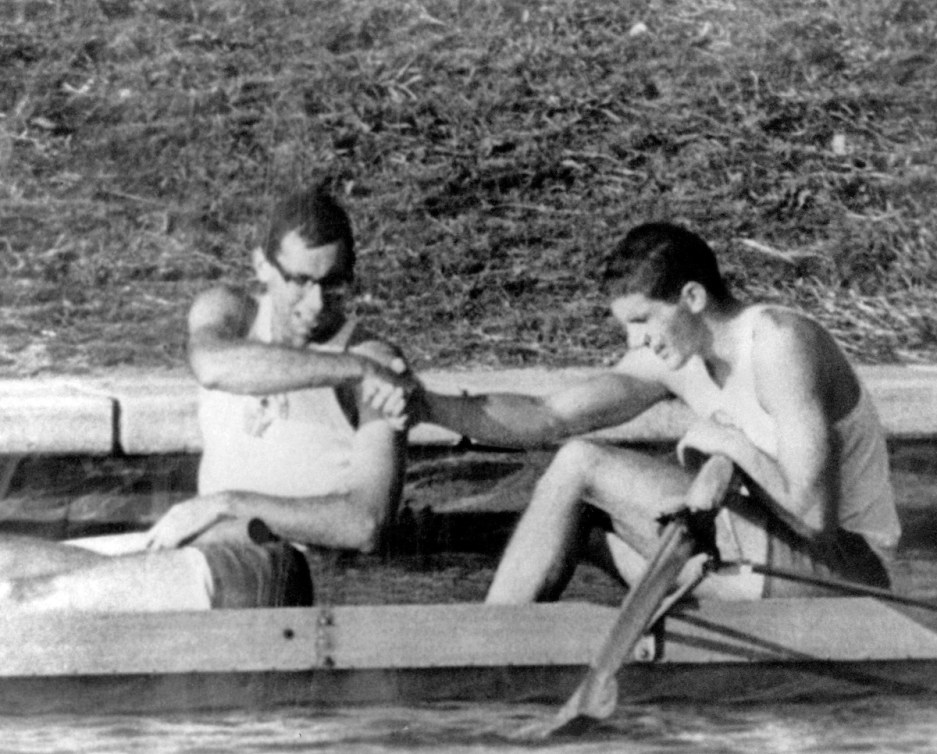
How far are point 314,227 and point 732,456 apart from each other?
0.94 meters

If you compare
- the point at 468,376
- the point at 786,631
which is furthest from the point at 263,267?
the point at 468,376

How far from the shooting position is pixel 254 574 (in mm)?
3990

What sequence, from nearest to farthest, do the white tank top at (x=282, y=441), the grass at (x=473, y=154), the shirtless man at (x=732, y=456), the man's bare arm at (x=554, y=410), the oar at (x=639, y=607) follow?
1. the oar at (x=639, y=607)
2. the shirtless man at (x=732, y=456)
3. the white tank top at (x=282, y=441)
4. the man's bare arm at (x=554, y=410)
5. the grass at (x=473, y=154)

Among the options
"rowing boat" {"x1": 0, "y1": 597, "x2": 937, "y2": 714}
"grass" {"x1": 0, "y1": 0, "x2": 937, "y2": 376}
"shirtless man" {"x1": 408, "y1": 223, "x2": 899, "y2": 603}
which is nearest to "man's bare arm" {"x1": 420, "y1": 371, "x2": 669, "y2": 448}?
"shirtless man" {"x1": 408, "y1": 223, "x2": 899, "y2": 603}

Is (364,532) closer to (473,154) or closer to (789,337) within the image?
(789,337)

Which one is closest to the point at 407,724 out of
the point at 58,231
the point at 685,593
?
the point at 685,593

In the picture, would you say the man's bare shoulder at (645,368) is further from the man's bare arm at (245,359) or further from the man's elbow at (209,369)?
the man's elbow at (209,369)

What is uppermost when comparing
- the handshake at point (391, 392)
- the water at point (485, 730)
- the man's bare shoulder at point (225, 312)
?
the man's bare shoulder at point (225, 312)

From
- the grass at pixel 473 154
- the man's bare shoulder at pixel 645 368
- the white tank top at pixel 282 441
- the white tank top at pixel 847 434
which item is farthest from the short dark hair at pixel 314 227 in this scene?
the grass at pixel 473 154

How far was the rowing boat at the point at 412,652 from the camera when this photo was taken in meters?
3.81

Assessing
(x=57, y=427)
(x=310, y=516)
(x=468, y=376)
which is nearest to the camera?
(x=310, y=516)

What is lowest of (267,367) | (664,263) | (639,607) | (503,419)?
(639,607)

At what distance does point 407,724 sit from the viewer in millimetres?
3969

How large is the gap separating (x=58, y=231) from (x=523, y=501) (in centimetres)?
187
